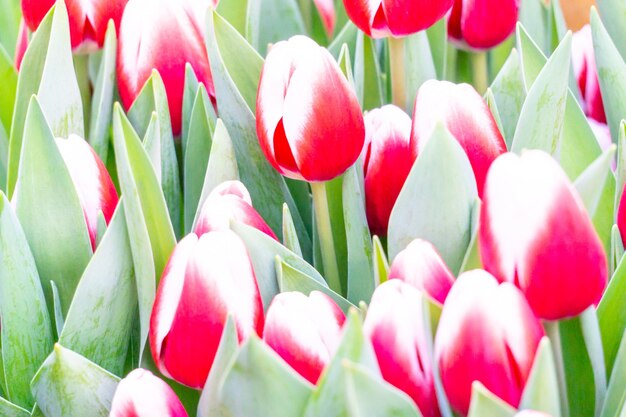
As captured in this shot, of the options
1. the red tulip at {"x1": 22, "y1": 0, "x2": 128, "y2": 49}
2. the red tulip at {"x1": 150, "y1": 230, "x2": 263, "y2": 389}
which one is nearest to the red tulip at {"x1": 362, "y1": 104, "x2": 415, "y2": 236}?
the red tulip at {"x1": 150, "y1": 230, "x2": 263, "y2": 389}

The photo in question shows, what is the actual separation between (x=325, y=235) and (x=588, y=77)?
0.29 meters

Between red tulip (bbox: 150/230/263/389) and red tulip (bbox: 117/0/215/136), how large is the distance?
26 centimetres

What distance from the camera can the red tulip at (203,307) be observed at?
19.7 inches

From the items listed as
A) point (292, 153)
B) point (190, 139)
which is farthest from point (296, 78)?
point (190, 139)

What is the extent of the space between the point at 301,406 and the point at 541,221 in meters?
0.14

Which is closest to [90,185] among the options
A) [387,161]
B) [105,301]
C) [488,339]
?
[105,301]

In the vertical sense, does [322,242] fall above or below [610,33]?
below

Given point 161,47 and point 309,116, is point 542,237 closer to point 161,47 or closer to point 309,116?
point 309,116

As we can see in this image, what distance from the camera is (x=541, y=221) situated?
1.48 feet

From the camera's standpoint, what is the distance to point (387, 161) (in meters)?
0.63

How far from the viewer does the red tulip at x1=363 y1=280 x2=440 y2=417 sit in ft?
1.52

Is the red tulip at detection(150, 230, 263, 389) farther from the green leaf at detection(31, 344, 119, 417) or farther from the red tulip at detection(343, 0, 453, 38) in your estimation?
the red tulip at detection(343, 0, 453, 38)

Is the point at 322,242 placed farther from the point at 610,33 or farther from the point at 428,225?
the point at 610,33

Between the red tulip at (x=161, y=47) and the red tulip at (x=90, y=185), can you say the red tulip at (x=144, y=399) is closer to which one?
the red tulip at (x=90, y=185)
